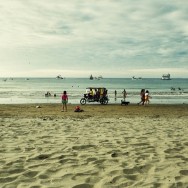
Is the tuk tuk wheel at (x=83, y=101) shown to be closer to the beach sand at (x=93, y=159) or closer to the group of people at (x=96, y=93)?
the group of people at (x=96, y=93)

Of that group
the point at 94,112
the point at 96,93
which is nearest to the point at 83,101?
the point at 96,93

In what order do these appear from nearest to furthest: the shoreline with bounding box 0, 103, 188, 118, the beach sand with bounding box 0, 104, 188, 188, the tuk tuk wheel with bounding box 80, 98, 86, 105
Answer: the beach sand with bounding box 0, 104, 188, 188 → the shoreline with bounding box 0, 103, 188, 118 → the tuk tuk wheel with bounding box 80, 98, 86, 105

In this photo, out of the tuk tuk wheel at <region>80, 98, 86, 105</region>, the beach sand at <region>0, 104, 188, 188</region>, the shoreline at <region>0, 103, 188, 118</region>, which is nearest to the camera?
the beach sand at <region>0, 104, 188, 188</region>

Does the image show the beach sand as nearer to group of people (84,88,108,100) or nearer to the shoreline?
the shoreline

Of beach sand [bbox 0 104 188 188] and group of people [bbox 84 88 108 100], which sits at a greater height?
group of people [bbox 84 88 108 100]

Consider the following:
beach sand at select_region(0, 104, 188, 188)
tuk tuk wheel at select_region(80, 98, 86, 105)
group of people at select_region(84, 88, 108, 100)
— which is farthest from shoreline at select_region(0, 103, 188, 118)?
beach sand at select_region(0, 104, 188, 188)

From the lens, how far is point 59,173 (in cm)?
648

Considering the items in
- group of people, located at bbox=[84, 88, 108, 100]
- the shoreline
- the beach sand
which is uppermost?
group of people, located at bbox=[84, 88, 108, 100]

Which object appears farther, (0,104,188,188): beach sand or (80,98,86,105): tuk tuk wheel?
(80,98,86,105): tuk tuk wheel

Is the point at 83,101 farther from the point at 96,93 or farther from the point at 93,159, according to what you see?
the point at 93,159

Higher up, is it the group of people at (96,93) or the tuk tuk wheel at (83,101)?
the group of people at (96,93)

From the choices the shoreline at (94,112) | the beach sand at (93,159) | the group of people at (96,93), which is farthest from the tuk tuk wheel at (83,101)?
the beach sand at (93,159)

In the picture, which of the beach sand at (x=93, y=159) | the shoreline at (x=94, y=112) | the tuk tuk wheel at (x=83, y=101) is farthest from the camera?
the tuk tuk wheel at (x=83, y=101)

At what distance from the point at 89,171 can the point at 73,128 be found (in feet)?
19.9
